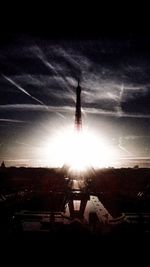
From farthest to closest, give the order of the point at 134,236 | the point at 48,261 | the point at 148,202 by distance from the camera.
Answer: the point at 148,202 < the point at 134,236 < the point at 48,261

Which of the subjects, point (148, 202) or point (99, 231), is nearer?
point (99, 231)

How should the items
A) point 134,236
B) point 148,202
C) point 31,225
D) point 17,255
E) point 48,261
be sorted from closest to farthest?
point 48,261 → point 17,255 → point 134,236 → point 31,225 → point 148,202

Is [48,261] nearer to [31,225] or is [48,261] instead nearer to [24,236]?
[24,236]

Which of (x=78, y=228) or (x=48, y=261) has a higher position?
(x=78, y=228)

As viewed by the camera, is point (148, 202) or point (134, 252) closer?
point (134, 252)

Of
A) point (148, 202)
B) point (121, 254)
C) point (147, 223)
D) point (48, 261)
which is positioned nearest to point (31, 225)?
point (48, 261)

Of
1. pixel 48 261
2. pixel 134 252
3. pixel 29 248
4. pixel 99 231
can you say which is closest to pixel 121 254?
pixel 134 252

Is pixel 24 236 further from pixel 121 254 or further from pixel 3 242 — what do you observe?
pixel 121 254

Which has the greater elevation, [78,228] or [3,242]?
[78,228]

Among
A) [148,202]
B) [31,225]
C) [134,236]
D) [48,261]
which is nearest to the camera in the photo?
[48,261]
